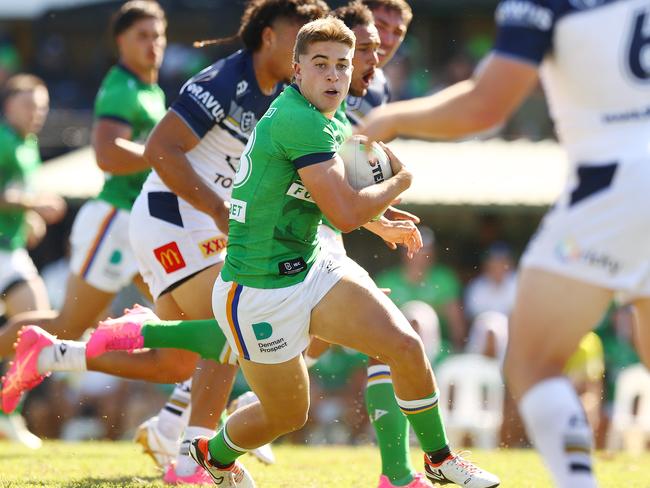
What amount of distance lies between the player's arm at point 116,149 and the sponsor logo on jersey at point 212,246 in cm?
115

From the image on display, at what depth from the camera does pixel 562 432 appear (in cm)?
415

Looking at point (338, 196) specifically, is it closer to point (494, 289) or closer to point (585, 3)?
point (585, 3)

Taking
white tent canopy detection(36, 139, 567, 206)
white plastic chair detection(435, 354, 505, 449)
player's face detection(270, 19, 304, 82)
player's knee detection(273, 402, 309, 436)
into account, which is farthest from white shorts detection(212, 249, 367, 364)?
white tent canopy detection(36, 139, 567, 206)

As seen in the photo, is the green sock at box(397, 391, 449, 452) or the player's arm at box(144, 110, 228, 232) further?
the player's arm at box(144, 110, 228, 232)

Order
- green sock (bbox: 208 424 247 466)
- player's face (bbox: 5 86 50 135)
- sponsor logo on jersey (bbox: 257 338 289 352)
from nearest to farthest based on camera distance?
1. sponsor logo on jersey (bbox: 257 338 289 352)
2. green sock (bbox: 208 424 247 466)
3. player's face (bbox: 5 86 50 135)

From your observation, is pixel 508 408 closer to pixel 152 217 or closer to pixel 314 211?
pixel 152 217

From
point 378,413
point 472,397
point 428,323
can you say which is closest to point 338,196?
point 378,413

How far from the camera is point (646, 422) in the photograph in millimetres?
12102

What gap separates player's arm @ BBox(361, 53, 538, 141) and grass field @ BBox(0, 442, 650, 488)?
286cm

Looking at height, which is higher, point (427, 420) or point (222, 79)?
point (222, 79)

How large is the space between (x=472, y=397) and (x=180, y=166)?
21.1 ft

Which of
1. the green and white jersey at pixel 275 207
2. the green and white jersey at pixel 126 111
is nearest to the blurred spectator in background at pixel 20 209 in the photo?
the green and white jersey at pixel 126 111

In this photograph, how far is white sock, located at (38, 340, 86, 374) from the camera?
21.0 ft

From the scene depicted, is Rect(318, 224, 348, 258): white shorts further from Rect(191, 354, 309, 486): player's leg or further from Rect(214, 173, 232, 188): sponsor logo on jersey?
Rect(191, 354, 309, 486): player's leg
